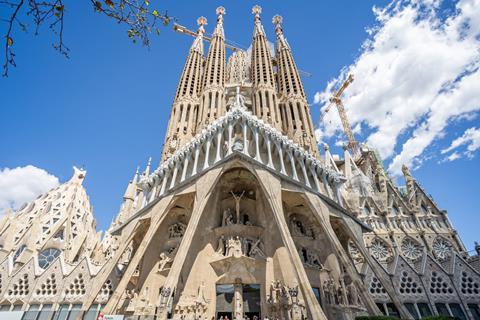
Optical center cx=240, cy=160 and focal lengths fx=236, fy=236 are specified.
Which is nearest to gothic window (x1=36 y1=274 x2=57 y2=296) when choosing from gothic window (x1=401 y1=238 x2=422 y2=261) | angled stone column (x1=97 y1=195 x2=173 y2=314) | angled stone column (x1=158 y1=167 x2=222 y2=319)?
angled stone column (x1=97 y1=195 x2=173 y2=314)

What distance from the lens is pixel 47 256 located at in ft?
74.7

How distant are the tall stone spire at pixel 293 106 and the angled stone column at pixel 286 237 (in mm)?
8256

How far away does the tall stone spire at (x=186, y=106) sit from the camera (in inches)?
917

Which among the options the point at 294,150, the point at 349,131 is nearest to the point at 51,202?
the point at 294,150

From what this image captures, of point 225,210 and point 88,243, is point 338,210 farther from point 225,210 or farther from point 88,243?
point 88,243

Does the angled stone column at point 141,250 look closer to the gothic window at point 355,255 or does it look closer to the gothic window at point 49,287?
the gothic window at point 49,287

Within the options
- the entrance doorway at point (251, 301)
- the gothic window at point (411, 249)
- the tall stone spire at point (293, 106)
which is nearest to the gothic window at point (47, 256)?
the entrance doorway at point (251, 301)

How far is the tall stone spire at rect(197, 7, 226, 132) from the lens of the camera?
2484cm

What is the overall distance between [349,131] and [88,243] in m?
47.0

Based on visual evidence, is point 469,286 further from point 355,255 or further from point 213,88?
point 213,88

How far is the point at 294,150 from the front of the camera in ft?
56.9

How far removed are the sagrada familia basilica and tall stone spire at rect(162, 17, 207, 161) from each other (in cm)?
28

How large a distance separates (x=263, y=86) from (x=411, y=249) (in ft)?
71.2

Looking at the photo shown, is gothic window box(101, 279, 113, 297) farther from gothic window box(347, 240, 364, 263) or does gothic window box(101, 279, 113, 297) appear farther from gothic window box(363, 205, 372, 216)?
gothic window box(363, 205, 372, 216)
